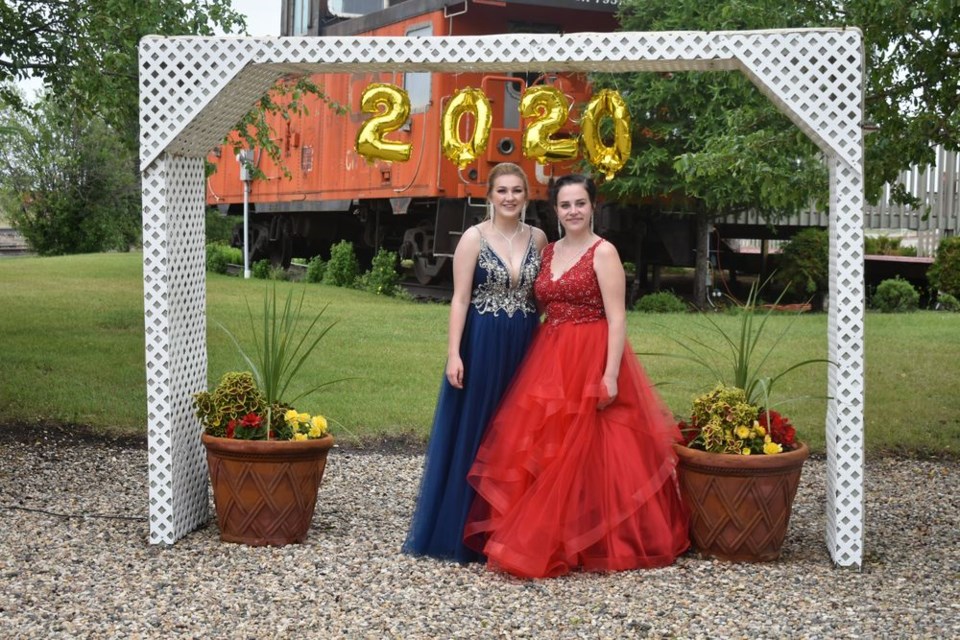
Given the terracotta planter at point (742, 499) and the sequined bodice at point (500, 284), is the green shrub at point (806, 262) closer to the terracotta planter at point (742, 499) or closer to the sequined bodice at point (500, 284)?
the terracotta planter at point (742, 499)

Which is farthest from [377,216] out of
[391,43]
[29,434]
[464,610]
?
[464,610]

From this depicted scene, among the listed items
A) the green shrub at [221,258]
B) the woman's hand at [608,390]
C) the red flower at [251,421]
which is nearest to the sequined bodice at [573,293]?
the woman's hand at [608,390]

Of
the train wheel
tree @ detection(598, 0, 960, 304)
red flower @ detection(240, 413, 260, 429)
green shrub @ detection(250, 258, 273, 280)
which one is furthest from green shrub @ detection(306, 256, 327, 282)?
red flower @ detection(240, 413, 260, 429)

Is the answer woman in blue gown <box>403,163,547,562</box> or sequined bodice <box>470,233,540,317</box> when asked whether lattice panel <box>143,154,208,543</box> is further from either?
sequined bodice <box>470,233,540,317</box>

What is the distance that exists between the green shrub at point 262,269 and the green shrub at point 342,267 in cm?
184

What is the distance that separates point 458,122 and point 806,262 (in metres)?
11.3

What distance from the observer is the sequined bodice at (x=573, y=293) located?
5453mm

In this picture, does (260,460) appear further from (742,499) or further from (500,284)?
→ (742,499)

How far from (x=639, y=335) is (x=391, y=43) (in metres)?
7.81

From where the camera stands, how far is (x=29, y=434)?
28.6 feet

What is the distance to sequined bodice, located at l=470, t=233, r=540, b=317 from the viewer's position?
554 centimetres

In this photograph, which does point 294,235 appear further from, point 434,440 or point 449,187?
point 434,440

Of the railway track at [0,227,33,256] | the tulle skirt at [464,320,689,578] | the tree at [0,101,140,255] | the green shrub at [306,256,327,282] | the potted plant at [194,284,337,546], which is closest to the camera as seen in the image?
the tulle skirt at [464,320,689,578]

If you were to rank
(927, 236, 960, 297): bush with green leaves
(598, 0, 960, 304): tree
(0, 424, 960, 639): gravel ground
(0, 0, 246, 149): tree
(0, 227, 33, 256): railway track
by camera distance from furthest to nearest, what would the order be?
Result: 1. (0, 227, 33, 256): railway track
2. (927, 236, 960, 297): bush with green leaves
3. (0, 0, 246, 149): tree
4. (598, 0, 960, 304): tree
5. (0, 424, 960, 639): gravel ground
